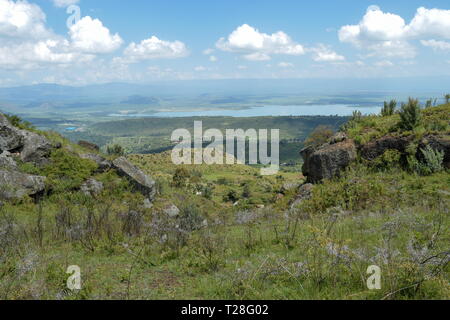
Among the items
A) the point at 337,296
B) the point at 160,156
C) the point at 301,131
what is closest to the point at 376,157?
the point at 337,296

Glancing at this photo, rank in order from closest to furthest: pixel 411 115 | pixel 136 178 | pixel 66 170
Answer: pixel 411 115, pixel 66 170, pixel 136 178

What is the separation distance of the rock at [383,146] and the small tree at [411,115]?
1.02 meters

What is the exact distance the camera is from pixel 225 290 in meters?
4.19

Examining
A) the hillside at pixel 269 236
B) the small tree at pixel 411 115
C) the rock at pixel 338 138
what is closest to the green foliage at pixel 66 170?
the hillside at pixel 269 236

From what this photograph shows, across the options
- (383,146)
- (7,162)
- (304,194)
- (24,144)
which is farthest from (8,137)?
(383,146)

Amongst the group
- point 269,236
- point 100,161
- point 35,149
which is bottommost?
point 269,236

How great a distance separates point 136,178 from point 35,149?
4.57m

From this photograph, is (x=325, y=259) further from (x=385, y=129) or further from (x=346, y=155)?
(x=385, y=129)

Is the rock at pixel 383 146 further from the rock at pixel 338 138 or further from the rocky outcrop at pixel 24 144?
the rocky outcrop at pixel 24 144

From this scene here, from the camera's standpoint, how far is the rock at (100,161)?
15.8 metres

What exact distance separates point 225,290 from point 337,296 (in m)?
1.38

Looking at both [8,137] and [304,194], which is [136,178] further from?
[304,194]

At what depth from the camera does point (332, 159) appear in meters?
13.7

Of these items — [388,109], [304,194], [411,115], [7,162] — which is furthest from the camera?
[388,109]
